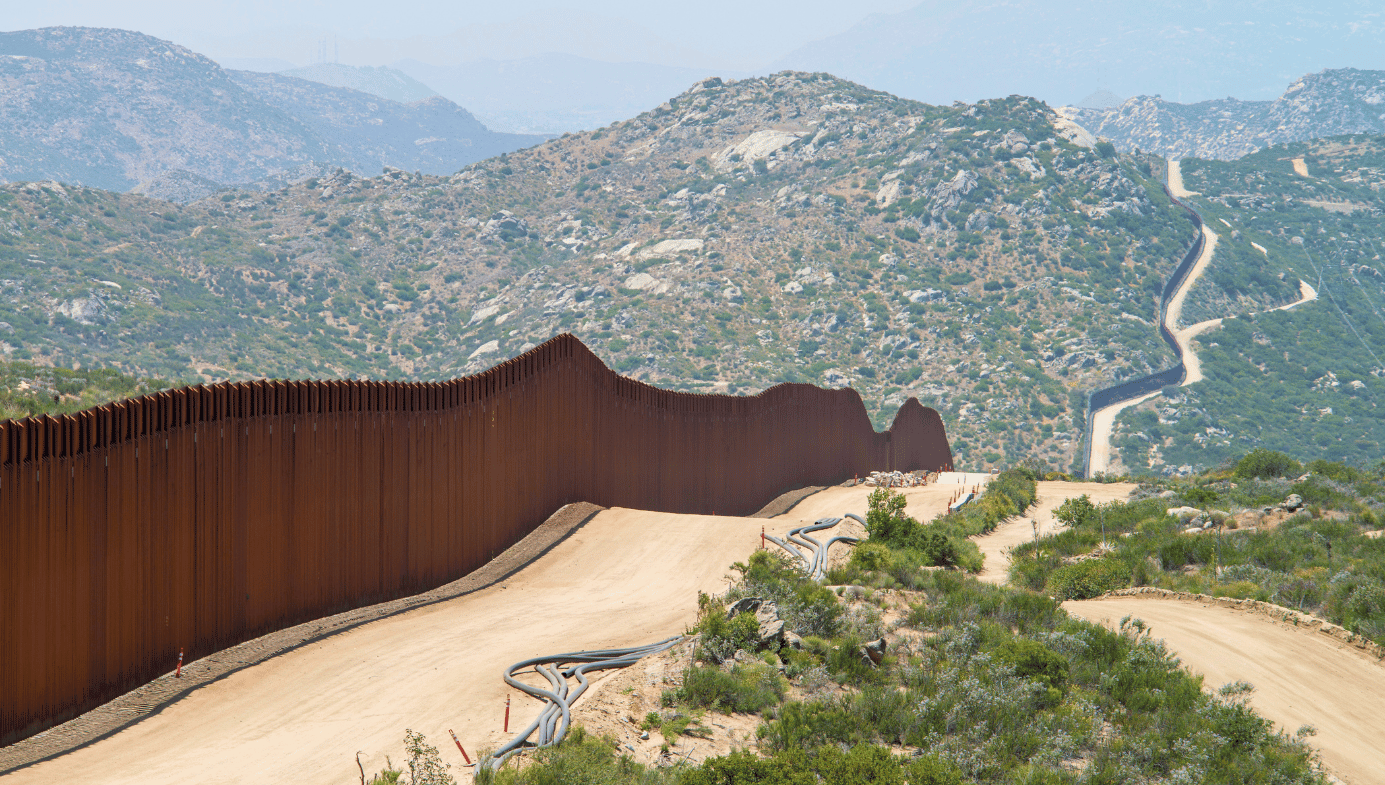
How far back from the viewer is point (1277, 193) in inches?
5517

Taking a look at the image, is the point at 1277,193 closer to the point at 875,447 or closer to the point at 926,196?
the point at 926,196

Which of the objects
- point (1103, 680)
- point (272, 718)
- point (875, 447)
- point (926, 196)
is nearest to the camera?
point (272, 718)

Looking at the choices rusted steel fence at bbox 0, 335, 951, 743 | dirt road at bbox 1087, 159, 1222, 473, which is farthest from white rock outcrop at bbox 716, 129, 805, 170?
rusted steel fence at bbox 0, 335, 951, 743

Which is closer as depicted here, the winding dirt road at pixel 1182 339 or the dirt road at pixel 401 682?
the dirt road at pixel 401 682

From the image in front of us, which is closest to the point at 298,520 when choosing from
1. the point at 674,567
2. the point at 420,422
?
the point at 420,422

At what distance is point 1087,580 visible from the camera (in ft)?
51.9

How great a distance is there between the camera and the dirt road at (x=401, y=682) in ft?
24.6

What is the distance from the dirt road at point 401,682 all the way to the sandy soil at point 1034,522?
248 inches

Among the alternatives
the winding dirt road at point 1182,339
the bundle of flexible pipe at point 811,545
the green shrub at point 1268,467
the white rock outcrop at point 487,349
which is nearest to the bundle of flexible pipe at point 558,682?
the bundle of flexible pipe at point 811,545

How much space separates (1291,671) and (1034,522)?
12.4m

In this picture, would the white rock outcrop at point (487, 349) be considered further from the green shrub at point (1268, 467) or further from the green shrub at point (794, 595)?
the green shrub at point (794, 595)

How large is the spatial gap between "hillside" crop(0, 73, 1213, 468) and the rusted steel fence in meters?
70.4

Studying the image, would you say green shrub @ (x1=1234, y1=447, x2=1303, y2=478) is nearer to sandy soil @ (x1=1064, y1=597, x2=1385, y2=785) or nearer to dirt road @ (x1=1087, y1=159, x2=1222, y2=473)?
sandy soil @ (x1=1064, y1=597, x2=1385, y2=785)

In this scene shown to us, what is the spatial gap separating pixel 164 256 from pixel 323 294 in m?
17.3
